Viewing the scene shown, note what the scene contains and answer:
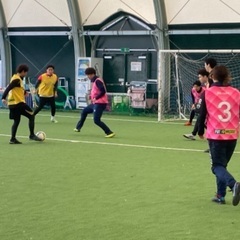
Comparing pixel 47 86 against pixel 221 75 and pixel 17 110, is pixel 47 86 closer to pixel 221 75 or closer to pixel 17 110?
pixel 17 110

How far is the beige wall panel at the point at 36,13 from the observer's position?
27.5m

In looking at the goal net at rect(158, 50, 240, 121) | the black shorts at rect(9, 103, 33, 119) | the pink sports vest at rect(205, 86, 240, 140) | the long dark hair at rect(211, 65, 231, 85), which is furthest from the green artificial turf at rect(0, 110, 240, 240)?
the goal net at rect(158, 50, 240, 121)

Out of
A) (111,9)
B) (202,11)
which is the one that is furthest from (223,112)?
(111,9)

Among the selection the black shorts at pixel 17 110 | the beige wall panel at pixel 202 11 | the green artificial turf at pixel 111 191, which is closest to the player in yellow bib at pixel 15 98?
the black shorts at pixel 17 110

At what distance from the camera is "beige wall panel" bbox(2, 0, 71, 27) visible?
27.5 m

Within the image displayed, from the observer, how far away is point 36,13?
28.2 meters

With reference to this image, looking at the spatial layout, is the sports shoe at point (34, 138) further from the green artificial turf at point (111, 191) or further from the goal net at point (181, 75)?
the goal net at point (181, 75)

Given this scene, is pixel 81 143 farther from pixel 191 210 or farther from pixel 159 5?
pixel 159 5

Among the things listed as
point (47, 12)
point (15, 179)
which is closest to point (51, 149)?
point (15, 179)

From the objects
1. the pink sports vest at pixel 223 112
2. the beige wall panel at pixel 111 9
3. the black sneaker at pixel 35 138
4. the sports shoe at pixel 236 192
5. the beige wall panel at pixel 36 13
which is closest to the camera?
the sports shoe at pixel 236 192

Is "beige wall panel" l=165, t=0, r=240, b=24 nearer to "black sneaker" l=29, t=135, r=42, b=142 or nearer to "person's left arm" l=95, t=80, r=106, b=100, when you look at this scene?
"person's left arm" l=95, t=80, r=106, b=100

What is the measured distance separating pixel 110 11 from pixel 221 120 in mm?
18902

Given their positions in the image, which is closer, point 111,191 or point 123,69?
point 111,191

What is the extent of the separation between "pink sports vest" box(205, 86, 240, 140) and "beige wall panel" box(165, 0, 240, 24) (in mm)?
15609
